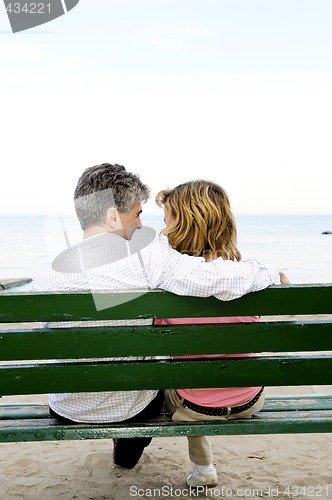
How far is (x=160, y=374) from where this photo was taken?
2.69m

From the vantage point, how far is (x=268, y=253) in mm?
41438

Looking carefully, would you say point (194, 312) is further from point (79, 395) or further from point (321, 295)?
point (79, 395)

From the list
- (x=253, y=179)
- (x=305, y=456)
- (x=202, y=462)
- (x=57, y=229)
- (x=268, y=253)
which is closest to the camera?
(x=57, y=229)

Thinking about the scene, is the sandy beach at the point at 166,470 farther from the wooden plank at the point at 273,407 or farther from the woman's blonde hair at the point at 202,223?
the woman's blonde hair at the point at 202,223

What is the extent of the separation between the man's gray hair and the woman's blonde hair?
390 millimetres

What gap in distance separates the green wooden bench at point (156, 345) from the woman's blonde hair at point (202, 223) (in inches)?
15.9

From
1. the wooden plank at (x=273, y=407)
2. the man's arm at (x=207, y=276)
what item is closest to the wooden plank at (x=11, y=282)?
the wooden plank at (x=273, y=407)

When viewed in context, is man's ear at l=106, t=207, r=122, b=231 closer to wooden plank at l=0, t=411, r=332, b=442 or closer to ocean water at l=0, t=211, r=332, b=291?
ocean water at l=0, t=211, r=332, b=291

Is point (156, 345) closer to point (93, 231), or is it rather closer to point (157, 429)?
point (157, 429)

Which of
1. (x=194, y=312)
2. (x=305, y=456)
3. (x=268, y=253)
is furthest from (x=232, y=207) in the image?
(x=268, y=253)

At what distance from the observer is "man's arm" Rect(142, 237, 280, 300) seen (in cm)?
258

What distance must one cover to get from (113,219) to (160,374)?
91 centimetres

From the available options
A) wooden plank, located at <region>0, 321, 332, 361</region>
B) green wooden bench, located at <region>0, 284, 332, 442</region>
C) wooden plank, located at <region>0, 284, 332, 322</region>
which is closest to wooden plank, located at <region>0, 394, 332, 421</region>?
green wooden bench, located at <region>0, 284, 332, 442</region>

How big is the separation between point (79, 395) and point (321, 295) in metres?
1.10
